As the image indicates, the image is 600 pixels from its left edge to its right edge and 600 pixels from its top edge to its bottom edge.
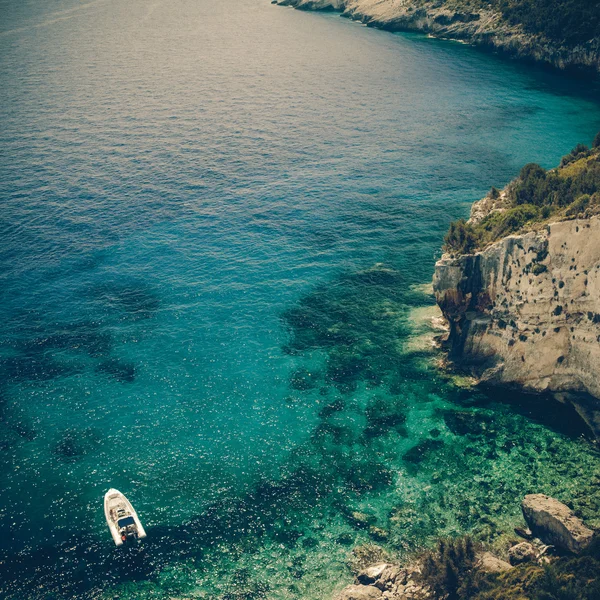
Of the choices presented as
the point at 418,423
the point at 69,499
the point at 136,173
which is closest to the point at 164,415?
the point at 69,499

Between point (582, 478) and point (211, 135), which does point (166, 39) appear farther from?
point (582, 478)

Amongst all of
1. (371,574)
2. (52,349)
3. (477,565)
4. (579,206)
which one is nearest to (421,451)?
(477,565)

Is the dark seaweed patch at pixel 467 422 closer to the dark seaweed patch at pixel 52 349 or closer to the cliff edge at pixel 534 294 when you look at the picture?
the cliff edge at pixel 534 294

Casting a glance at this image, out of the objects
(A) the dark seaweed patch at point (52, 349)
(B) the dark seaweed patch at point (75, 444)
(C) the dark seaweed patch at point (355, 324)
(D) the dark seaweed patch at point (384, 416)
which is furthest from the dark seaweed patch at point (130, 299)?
(D) the dark seaweed patch at point (384, 416)

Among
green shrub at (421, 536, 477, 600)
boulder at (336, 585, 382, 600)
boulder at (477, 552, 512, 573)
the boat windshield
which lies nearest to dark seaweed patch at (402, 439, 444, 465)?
green shrub at (421, 536, 477, 600)

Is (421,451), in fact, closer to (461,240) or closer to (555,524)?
(555,524)

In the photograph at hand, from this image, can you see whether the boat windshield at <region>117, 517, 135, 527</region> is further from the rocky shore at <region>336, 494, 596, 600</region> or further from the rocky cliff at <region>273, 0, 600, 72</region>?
the rocky cliff at <region>273, 0, 600, 72</region>
